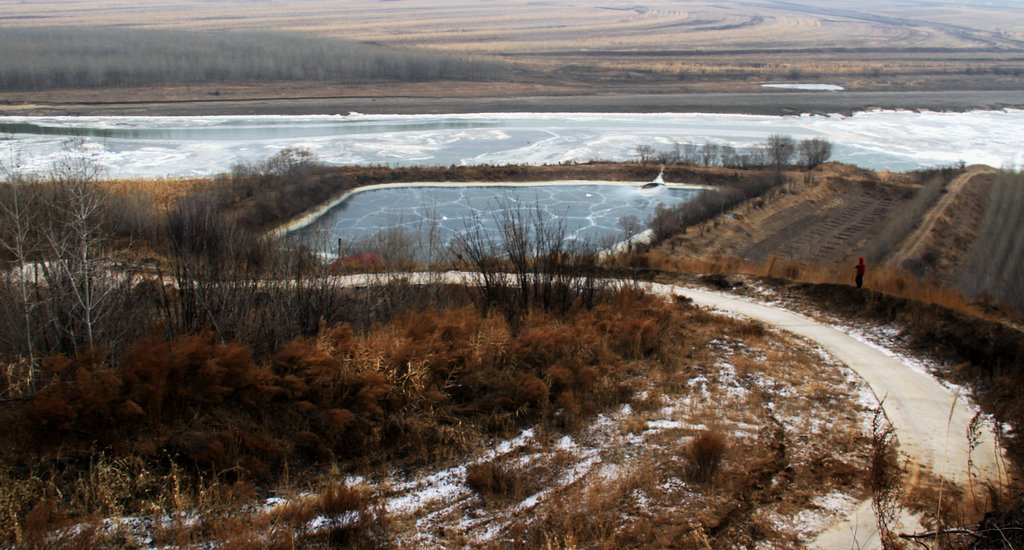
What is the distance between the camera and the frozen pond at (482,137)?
47156mm

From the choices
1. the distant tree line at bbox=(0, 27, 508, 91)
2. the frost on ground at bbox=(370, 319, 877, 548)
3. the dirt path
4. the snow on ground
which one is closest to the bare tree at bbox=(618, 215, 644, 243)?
the dirt path

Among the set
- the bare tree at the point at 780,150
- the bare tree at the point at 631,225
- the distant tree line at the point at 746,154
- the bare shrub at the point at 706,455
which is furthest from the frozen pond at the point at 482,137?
the bare shrub at the point at 706,455

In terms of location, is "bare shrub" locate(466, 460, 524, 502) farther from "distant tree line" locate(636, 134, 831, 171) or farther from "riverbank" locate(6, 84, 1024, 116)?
"riverbank" locate(6, 84, 1024, 116)

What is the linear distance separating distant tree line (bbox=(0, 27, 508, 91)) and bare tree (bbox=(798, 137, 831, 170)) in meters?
48.0

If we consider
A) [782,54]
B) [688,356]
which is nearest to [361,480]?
[688,356]

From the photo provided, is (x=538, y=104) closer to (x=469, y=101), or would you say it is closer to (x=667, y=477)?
(x=469, y=101)

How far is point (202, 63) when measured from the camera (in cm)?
9331

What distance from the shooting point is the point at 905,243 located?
3148cm

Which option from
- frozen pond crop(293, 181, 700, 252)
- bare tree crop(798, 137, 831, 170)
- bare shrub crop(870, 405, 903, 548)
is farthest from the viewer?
bare tree crop(798, 137, 831, 170)

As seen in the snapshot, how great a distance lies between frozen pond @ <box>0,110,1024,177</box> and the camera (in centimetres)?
4716

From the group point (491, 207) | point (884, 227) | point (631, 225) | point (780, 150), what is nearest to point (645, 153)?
point (780, 150)

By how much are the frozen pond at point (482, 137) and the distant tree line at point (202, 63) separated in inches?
1001

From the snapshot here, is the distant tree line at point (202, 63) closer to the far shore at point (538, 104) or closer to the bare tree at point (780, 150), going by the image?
the far shore at point (538, 104)

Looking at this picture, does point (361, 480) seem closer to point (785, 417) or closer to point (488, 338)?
point (488, 338)
